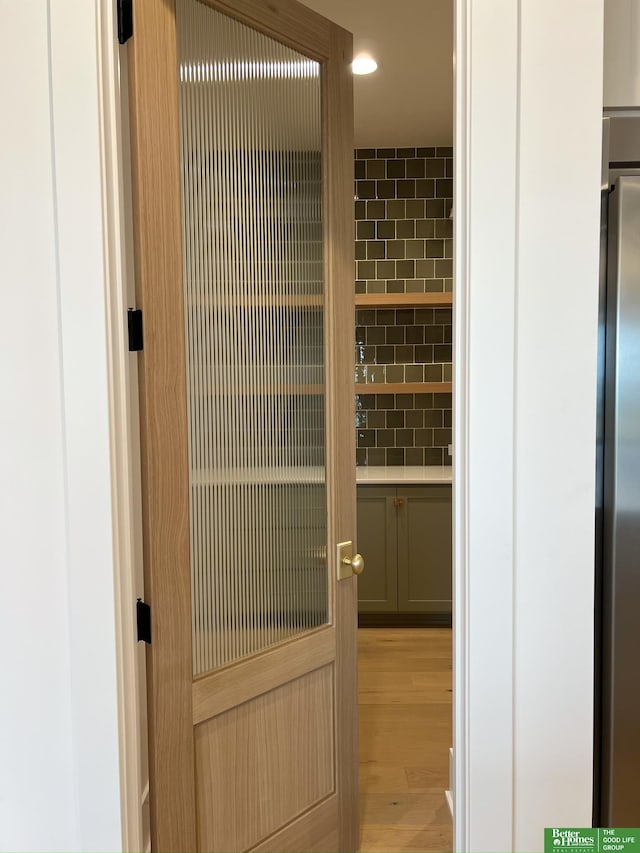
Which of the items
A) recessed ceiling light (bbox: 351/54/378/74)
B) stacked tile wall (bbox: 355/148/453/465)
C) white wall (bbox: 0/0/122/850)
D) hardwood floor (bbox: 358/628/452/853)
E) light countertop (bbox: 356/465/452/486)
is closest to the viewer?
white wall (bbox: 0/0/122/850)

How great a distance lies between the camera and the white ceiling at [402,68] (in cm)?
260

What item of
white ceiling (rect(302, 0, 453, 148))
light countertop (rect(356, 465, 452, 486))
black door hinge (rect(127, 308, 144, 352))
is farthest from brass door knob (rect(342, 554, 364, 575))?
white ceiling (rect(302, 0, 453, 148))

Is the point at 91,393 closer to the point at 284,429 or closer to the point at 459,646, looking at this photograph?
the point at 284,429

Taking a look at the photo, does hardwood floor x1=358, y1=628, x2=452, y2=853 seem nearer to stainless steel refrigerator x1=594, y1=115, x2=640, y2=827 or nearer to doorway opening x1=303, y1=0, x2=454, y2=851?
doorway opening x1=303, y1=0, x2=454, y2=851

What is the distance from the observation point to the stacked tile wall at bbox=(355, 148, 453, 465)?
4.27m

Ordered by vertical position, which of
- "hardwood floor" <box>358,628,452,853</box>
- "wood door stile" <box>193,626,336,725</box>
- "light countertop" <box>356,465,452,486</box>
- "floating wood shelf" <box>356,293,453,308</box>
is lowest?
"hardwood floor" <box>358,628,452,853</box>

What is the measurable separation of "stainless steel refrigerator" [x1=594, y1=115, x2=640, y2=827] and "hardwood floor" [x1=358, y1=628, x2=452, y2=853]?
0.98m

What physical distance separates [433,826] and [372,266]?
333 centimetres

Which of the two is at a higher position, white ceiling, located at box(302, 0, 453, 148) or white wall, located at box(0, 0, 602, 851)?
white ceiling, located at box(302, 0, 453, 148)

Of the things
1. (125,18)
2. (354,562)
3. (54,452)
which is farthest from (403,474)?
(125,18)

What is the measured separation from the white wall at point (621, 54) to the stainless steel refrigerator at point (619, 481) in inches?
3.1

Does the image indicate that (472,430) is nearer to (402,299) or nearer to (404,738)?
(404,738)

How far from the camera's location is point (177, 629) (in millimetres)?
1437

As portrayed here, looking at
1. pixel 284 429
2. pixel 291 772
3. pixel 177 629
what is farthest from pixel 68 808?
pixel 284 429
